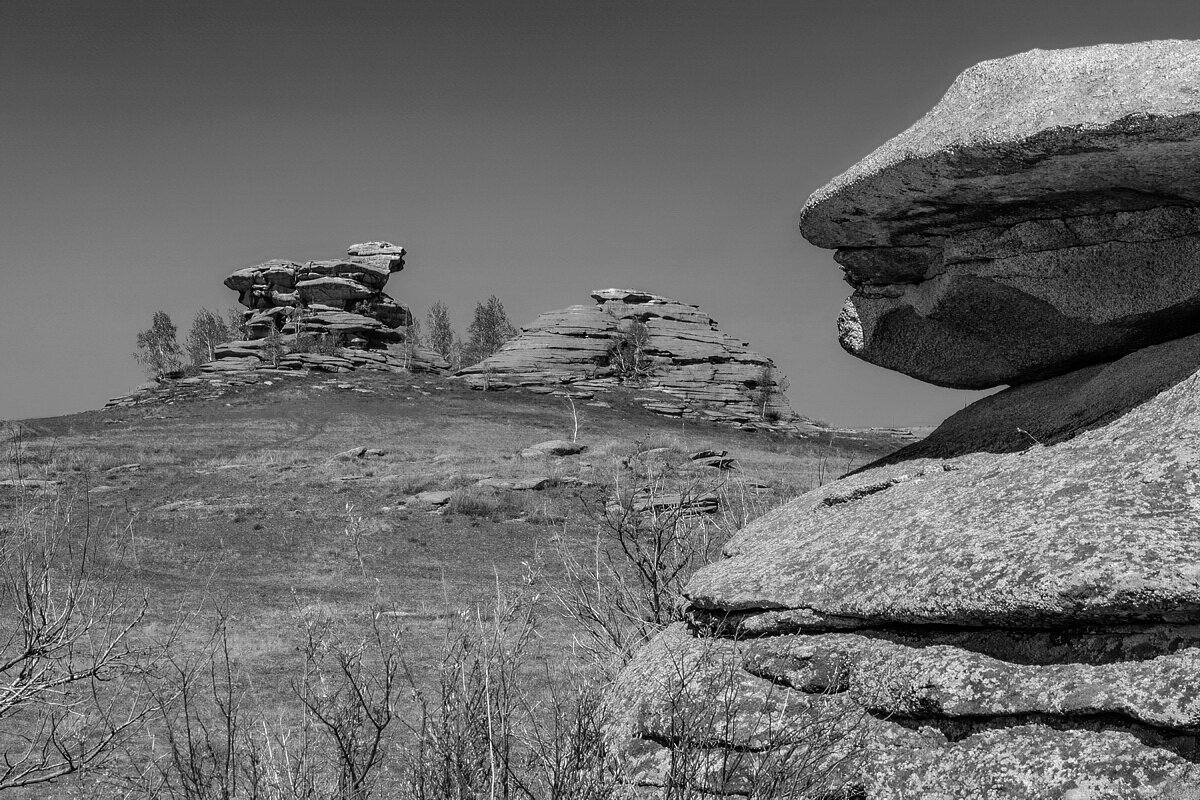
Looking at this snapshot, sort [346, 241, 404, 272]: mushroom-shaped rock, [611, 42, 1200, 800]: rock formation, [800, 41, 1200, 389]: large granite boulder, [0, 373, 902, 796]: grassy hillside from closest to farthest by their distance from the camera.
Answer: [611, 42, 1200, 800]: rock formation < [800, 41, 1200, 389]: large granite boulder < [0, 373, 902, 796]: grassy hillside < [346, 241, 404, 272]: mushroom-shaped rock

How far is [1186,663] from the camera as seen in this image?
3.93 m

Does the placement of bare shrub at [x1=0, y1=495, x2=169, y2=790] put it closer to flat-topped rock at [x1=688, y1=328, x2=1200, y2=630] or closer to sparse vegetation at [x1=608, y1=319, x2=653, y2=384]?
flat-topped rock at [x1=688, y1=328, x2=1200, y2=630]

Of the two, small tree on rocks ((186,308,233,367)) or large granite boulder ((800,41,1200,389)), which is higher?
small tree on rocks ((186,308,233,367))

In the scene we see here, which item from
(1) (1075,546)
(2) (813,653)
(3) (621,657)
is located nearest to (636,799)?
(2) (813,653)

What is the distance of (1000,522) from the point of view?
484 cm

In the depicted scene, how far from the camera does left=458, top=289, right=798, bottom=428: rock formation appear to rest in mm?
67188

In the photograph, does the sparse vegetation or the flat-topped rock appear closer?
the flat-topped rock

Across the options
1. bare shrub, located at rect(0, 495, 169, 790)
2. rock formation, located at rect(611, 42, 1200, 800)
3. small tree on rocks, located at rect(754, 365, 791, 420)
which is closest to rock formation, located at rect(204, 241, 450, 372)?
small tree on rocks, located at rect(754, 365, 791, 420)

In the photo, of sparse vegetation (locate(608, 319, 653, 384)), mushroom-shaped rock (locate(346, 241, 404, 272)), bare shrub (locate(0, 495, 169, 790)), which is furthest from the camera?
mushroom-shaped rock (locate(346, 241, 404, 272))

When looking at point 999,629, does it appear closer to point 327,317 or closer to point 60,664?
point 60,664

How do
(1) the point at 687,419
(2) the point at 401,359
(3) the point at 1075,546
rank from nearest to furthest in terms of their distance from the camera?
(3) the point at 1075,546 < (1) the point at 687,419 < (2) the point at 401,359

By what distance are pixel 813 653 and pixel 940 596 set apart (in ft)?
2.87

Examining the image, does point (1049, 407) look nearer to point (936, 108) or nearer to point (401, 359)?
point (936, 108)

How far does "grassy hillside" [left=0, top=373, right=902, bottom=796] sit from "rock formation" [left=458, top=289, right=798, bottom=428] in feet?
22.5
